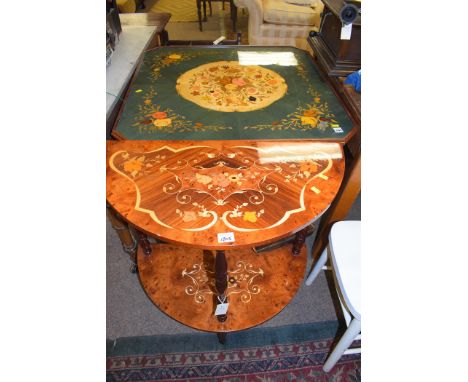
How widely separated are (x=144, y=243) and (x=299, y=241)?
871 mm

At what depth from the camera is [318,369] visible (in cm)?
137

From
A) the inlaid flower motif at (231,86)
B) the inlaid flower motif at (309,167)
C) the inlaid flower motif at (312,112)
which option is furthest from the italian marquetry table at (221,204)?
the inlaid flower motif at (231,86)

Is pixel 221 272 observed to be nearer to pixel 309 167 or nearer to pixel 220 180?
pixel 220 180

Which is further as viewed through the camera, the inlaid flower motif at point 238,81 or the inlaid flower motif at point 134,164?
the inlaid flower motif at point 238,81

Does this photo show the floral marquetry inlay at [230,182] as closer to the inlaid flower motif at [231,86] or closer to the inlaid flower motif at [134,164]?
the inlaid flower motif at [134,164]

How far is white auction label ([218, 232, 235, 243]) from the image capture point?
83 cm

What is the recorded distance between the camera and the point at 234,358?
139cm

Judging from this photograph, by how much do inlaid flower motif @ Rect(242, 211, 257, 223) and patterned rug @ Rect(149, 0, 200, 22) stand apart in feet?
16.5

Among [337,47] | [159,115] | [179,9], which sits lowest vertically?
[159,115]

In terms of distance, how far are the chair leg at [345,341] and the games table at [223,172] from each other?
0.30 metres

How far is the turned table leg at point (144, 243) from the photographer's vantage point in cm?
152

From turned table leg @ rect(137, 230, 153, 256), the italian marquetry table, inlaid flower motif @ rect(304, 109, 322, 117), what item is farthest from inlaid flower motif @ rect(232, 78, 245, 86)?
turned table leg @ rect(137, 230, 153, 256)

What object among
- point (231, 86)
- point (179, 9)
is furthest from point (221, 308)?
point (179, 9)

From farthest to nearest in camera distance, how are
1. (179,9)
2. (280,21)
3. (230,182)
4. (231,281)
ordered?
(179,9), (280,21), (231,281), (230,182)
